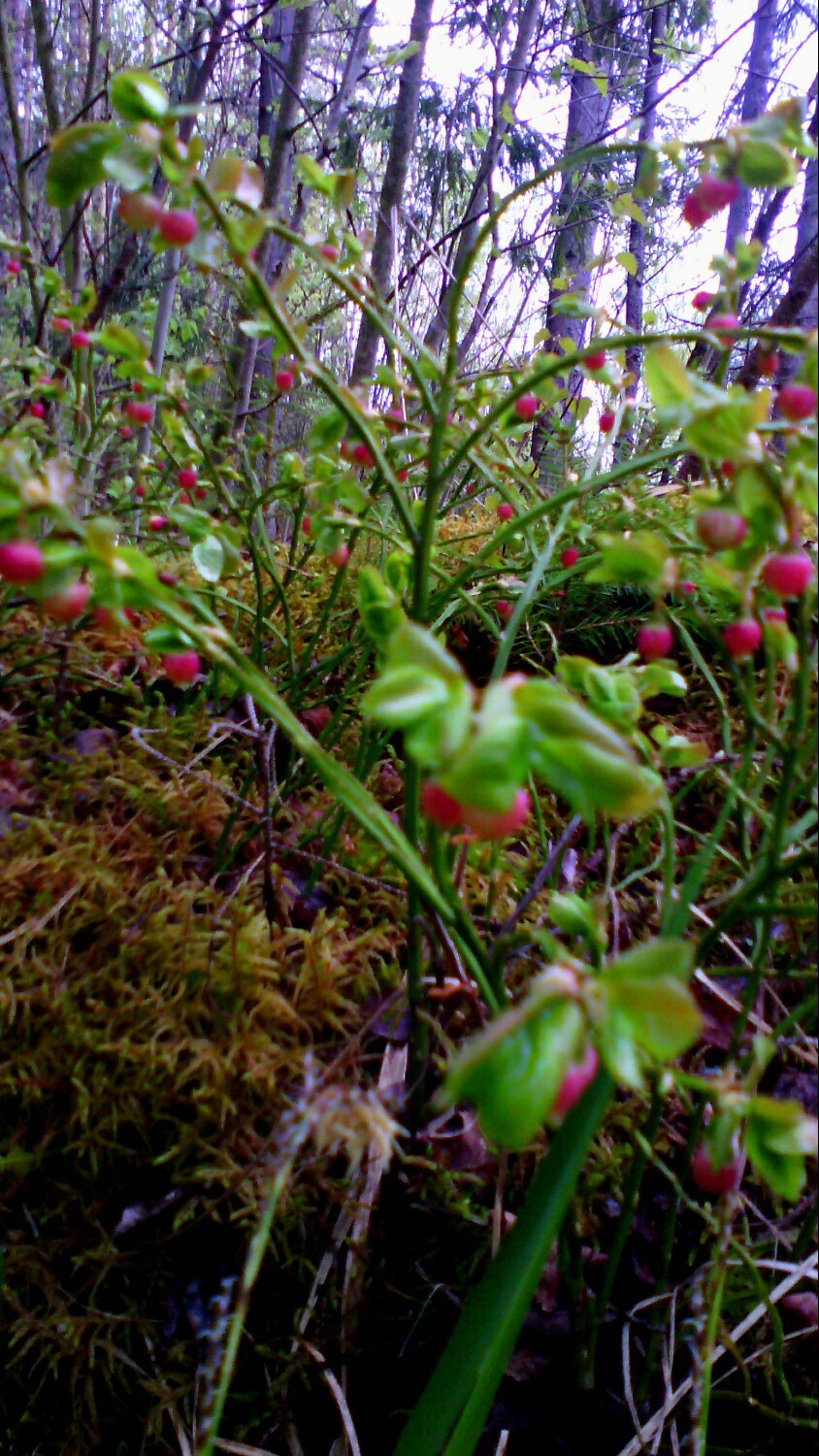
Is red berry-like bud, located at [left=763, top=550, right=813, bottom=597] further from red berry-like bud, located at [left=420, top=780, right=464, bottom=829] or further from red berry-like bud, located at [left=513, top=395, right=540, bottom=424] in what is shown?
red berry-like bud, located at [left=513, top=395, right=540, bottom=424]

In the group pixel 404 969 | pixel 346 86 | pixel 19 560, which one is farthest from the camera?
pixel 346 86

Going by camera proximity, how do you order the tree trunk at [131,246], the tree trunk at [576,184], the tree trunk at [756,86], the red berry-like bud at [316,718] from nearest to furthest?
1. the red berry-like bud at [316,718]
2. the tree trunk at [131,246]
3. the tree trunk at [576,184]
4. the tree trunk at [756,86]

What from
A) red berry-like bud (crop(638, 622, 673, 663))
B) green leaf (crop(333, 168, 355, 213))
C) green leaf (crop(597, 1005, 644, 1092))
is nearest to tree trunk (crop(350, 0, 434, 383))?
green leaf (crop(333, 168, 355, 213))

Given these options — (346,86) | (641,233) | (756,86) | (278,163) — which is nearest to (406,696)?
(278,163)

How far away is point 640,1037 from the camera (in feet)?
1.23

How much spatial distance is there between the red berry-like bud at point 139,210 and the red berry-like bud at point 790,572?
0.50m

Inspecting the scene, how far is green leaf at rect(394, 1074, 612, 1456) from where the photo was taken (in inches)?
20.4

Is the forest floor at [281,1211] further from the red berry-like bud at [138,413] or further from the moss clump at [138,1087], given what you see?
the red berry-like bud at [138,413]

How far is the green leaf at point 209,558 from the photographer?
31.3 inches

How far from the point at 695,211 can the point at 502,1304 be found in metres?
0.91

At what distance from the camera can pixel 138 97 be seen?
0.51 m

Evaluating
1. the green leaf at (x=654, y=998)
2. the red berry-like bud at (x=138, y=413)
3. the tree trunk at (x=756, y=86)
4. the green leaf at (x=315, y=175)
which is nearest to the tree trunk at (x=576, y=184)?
the tree trunk at (x=756, y=86)

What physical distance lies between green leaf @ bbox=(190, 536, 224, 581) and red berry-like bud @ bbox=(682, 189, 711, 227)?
0.55 m

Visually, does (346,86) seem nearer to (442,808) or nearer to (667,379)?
(667,379)
